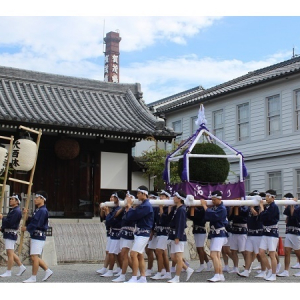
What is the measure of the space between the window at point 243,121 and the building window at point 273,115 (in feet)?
4.38

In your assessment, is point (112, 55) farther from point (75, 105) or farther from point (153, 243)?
point (153, 243)

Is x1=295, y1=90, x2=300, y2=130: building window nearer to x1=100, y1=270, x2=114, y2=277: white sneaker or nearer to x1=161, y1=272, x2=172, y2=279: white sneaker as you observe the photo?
x1=161, y1=272, x2=172, y2=279: white sneaker

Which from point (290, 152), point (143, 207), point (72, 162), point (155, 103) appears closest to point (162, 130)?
point (72, 162)

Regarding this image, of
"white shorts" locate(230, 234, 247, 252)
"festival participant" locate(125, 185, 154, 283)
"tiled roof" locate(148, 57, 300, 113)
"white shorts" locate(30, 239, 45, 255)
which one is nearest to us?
"festival participant" locate(125, 185, 154, 283)

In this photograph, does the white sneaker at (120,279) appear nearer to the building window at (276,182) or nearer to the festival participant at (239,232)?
the festival participant at (239,232)

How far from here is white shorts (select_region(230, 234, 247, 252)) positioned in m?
13.1

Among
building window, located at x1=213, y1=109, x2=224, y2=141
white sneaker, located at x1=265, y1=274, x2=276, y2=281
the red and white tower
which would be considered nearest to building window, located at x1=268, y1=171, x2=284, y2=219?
building window, located at x1=213, y1=109, x2=224, y2=141

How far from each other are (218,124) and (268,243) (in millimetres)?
15332

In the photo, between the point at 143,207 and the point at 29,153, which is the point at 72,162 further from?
the point at 143,207

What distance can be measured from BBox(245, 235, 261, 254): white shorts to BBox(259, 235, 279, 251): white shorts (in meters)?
0.36

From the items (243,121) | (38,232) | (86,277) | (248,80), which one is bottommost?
(86,277)

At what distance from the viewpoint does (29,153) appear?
13867mm

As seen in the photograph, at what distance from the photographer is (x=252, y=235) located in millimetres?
12734

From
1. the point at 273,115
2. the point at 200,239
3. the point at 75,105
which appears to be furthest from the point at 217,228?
the point at 273,115
